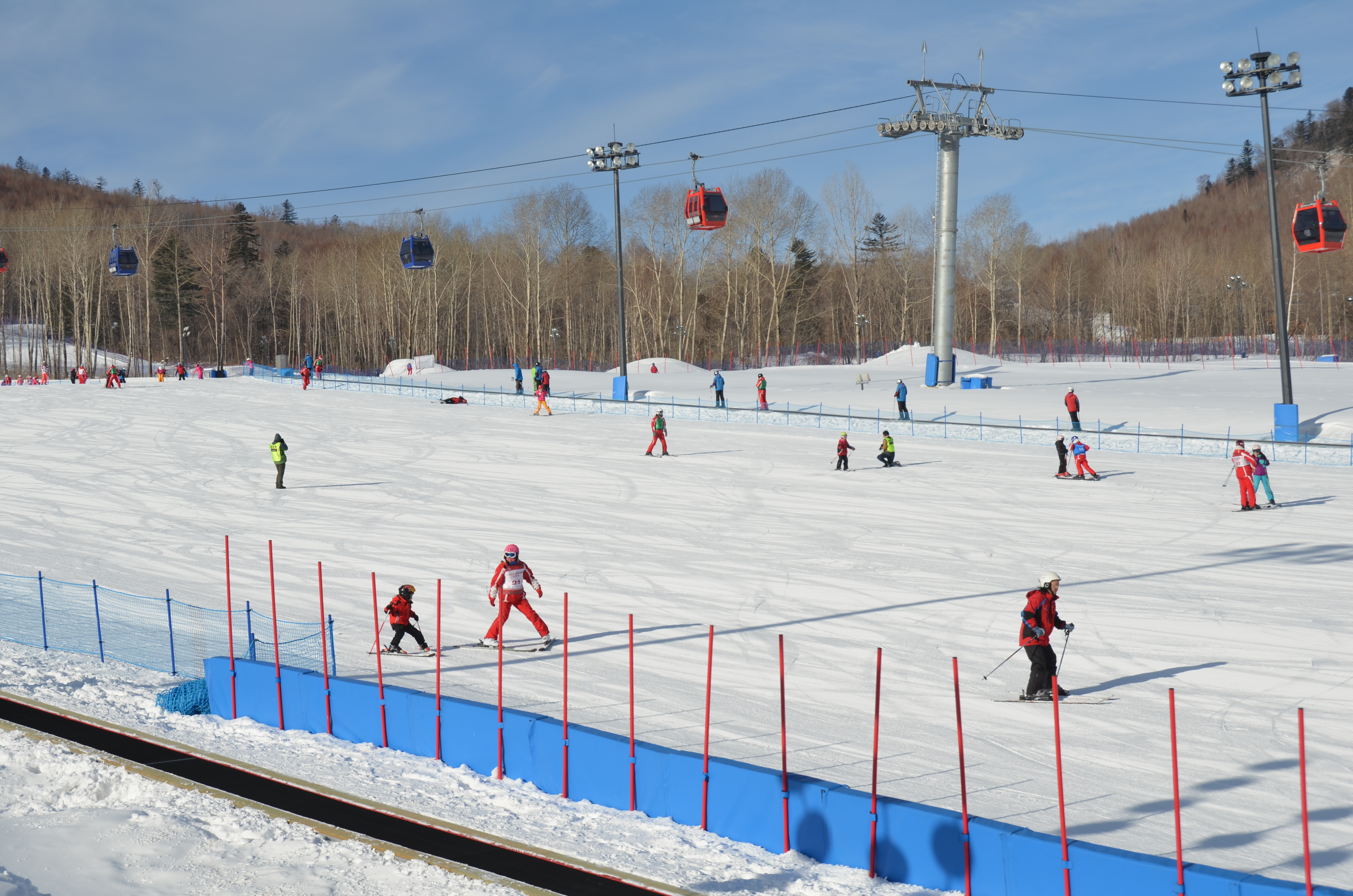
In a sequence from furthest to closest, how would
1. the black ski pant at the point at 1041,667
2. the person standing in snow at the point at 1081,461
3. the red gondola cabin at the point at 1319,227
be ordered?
the red gondola cabin at the point at 1319,227 < the person standing in snow at the point at 1081,461 < the black ski pant at the point at 1041,667

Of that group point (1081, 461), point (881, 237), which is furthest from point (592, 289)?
point (1081, 461)

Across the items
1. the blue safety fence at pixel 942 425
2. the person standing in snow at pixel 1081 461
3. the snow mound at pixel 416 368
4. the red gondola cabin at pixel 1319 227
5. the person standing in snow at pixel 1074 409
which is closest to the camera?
the person standing in snow at pixel 1081 461

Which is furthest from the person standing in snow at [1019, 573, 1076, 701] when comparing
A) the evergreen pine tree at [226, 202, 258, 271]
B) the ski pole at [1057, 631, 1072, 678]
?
the evergreen pine tree at [226, 202, 258, 271]

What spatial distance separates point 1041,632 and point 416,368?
52151 mm

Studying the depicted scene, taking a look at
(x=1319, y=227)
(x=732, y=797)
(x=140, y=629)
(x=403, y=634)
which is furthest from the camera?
(x=1319, y=227)

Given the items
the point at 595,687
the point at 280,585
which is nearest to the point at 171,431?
the point at 280,585

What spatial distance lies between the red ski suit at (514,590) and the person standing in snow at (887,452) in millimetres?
15221

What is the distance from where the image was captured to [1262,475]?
20375 mm

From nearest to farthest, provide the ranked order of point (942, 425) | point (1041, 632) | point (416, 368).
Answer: point (1041, 632), point (942, 425), point (416, 368)

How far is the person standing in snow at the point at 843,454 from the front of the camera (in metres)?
25.6

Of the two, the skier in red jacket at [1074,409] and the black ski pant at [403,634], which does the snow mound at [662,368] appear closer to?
the skier in red jacket at [1074,409]

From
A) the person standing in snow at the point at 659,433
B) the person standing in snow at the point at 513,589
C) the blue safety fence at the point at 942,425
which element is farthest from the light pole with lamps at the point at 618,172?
the person standing in snow at the point at 513,589

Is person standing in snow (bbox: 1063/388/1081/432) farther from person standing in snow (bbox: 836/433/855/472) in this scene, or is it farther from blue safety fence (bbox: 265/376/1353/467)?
person standing in snow (bbox: 836/433/855/472)

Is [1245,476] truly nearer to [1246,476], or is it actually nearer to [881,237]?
[1246,476]
